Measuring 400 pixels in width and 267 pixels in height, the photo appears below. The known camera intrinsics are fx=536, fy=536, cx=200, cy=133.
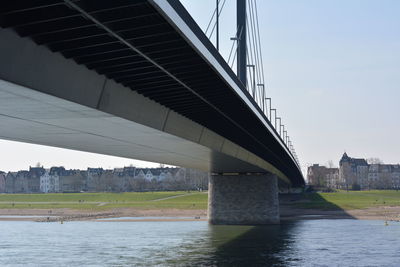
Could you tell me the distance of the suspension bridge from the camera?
11.6 meters

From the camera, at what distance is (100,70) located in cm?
1591

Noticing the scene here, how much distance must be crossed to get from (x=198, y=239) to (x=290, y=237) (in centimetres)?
832

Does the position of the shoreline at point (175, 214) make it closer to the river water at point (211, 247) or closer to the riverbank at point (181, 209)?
the riverbank at point (181, 209)

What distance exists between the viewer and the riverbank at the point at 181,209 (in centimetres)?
8141

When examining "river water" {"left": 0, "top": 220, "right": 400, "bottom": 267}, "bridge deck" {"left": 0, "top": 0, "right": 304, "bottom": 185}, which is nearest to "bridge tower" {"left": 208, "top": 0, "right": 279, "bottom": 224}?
"river water" {"left": 0, "top": 220, "right": 400, "bottom": 267}

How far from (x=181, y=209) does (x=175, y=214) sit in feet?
20.7

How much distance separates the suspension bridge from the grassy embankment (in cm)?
6751

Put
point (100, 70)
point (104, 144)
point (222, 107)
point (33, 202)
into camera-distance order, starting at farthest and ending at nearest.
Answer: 1. point (33, 202)
2. point (104, 144)
3. point (222, 107)
4. point (100, 70)

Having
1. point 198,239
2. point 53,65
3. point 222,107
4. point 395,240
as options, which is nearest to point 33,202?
point 198,239

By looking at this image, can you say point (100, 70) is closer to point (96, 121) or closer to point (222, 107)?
point (96, 121)

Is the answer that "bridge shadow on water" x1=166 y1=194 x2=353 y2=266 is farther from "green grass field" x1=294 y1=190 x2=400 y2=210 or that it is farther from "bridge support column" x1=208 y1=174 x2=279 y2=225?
"green grass field" x1=294 y1=190 x2=400 y2=210

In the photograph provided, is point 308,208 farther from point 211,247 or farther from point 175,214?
point 211,247

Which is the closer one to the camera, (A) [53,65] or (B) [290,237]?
(A) [53,65]

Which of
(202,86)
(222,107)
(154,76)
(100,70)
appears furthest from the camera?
(222,107)
